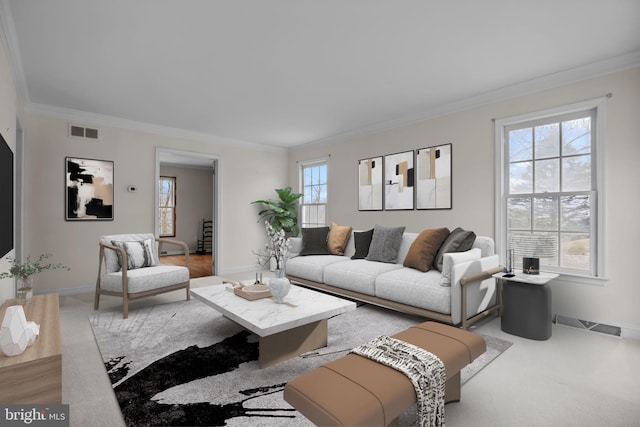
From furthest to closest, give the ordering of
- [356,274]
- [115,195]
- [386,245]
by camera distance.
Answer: [115,195] → [386,245] → [356,274]

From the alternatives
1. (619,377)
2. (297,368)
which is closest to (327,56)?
(297,368)

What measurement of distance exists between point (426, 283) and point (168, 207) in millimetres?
8196

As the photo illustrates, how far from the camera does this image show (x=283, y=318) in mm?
2344

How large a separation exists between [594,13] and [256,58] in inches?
106

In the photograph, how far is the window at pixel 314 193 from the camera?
6.34 meters

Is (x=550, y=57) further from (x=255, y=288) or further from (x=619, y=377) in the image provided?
(x=255, y=288)

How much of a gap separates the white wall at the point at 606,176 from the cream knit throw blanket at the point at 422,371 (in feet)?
8.63

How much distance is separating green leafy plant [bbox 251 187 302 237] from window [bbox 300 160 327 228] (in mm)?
202

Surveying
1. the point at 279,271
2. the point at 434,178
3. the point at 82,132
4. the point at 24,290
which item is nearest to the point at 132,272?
the point at 24,290

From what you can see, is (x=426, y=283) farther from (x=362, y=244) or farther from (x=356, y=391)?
(x=356, y=391)

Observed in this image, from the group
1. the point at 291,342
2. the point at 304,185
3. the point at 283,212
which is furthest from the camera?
the point at 304,185

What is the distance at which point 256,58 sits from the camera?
3068 mm

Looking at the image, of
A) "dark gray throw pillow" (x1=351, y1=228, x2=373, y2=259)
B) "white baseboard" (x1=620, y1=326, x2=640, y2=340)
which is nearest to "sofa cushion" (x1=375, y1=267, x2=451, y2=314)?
"dark gray throw pillow" (x1=351, y1=228, x2=373, y2=259)

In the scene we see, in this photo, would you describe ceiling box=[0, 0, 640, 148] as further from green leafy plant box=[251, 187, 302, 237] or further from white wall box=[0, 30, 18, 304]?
green leafy plant box=[251, 187, 302, 237]
